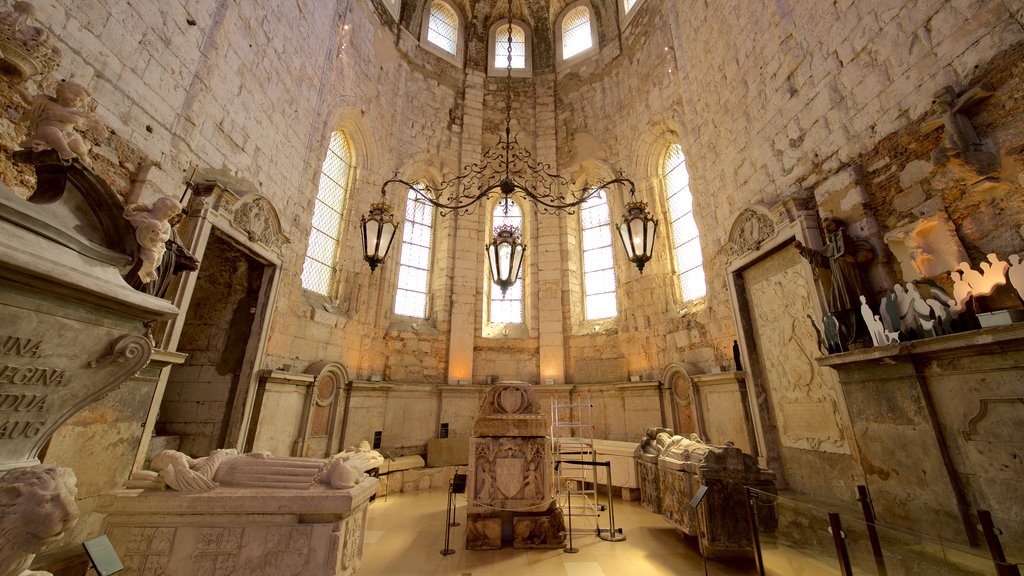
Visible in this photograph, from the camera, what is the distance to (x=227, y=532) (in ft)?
8.66

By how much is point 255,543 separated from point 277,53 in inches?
241

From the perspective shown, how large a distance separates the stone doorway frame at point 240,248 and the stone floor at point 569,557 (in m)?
2.25

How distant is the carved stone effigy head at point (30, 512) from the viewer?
1.34 meters

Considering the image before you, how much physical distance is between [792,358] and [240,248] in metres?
6.87

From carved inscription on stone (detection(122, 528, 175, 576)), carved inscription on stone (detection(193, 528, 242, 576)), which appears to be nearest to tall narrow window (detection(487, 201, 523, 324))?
carved inscription on stone (detection(193, 528, 242, 576))

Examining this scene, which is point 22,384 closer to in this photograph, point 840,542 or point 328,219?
point 840,542

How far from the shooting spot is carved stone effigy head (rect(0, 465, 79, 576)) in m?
1.34

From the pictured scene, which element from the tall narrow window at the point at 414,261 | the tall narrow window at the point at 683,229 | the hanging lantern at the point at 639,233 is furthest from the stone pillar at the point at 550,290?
the hanging lantern at the point at 639,233

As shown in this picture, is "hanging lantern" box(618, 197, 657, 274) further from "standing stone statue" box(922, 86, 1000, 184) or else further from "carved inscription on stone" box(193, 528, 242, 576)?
"carved inscription on stone" box(193, 528, 242, 576)

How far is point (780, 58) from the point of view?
189 inches

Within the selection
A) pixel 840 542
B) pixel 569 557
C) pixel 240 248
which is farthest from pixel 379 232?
pixel 840 542

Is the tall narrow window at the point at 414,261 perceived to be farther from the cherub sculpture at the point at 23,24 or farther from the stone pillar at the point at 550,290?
the cherub sculpture at the point at 23,24

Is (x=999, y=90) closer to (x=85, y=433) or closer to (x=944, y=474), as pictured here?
(x=944, y=474)

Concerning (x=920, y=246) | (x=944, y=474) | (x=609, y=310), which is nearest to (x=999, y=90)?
(x=920, y=246)
